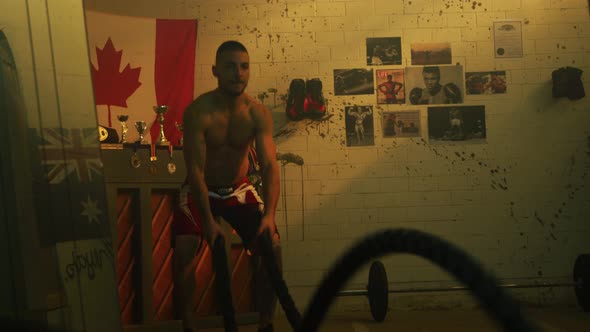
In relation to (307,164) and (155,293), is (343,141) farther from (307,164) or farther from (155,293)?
(155,293)

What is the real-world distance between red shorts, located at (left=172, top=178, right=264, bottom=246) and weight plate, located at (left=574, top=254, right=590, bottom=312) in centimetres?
262

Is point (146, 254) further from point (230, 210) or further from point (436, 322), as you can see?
point (436, 322)

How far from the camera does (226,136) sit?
4.29m

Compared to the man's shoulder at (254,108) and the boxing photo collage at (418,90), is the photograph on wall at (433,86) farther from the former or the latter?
the man's shoulder at (254,108)

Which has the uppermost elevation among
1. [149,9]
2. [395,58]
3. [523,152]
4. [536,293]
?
[149,9]

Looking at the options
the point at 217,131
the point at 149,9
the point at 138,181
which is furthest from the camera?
the point at 149,9

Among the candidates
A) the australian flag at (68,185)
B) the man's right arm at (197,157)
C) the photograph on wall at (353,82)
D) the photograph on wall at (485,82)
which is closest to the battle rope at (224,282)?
the australian flag at (68,185)

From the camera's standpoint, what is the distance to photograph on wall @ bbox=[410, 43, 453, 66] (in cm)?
632

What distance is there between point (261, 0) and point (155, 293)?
2.31 m

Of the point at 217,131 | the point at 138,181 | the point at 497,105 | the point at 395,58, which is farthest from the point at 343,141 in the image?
the point at 217,131

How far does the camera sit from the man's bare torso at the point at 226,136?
425 centimetres

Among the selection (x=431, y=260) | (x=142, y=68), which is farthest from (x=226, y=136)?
(x=431, y=260)

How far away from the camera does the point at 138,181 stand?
17.2 ft

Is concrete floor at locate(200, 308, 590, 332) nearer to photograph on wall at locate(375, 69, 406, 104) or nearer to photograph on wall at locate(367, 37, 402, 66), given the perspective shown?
photograph on wall at locate(375, 69, 406, 104)
